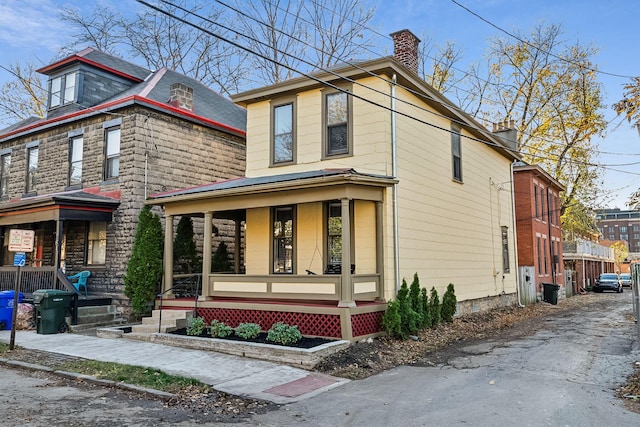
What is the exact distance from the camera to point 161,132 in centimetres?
1581

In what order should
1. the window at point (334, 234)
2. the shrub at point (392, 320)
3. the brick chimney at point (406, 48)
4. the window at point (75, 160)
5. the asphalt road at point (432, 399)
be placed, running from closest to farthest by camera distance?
the asphalt road at point (432, 399) → the shrub at point (392, 320) → the window at point (334, 234) → the brick chimney at point (406, 48) → the window at point (75, 160)

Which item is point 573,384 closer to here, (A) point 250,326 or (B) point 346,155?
(A) point 250,326

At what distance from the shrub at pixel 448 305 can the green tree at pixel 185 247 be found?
7510 mm

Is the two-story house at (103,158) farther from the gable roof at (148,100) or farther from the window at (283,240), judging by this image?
the window at (283,240)

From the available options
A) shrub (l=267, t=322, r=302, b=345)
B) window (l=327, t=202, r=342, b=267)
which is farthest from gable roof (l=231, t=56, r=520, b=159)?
shrub (l=267, t=322, r=302, b=345)

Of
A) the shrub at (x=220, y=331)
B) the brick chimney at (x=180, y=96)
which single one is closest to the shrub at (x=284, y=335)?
the shrub at (x=220, y=331)

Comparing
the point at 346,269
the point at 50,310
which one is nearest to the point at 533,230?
the point at 346,269

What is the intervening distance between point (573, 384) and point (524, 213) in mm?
17665

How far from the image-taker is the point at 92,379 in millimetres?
8109

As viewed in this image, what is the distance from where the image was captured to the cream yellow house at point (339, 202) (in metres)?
11.2

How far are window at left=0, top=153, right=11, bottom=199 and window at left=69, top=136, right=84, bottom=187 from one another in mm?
4569

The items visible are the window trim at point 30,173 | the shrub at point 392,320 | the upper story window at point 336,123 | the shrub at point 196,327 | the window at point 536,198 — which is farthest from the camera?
the window at point 536,198

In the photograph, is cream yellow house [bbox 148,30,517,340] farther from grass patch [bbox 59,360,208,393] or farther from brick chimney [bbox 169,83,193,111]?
grass patch [bbox 59,360,208,393]

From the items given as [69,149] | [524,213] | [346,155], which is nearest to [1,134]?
[69,149]
